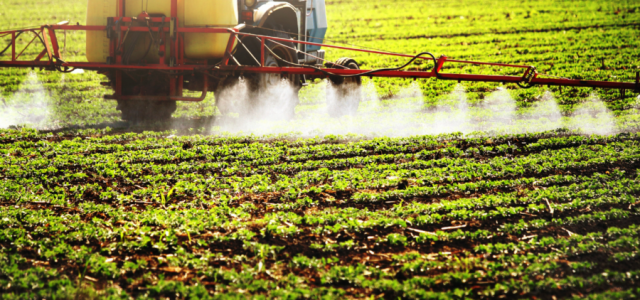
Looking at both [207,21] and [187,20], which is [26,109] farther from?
[207,21]

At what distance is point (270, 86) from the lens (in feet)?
30.7

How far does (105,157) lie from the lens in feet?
21.5

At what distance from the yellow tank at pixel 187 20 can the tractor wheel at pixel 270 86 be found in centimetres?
77

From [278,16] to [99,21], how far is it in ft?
11.4

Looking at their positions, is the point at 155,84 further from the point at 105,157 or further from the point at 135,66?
the point at 105,157

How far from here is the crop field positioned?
344cm

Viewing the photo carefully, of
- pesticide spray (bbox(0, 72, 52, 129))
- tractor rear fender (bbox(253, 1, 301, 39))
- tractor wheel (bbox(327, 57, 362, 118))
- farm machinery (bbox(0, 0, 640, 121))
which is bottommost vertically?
pesticide spray (bbox(0, 72, 52, 129))

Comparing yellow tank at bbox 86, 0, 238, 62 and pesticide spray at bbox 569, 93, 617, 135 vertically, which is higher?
yellow tank at bbox 86, 0, 238, 62

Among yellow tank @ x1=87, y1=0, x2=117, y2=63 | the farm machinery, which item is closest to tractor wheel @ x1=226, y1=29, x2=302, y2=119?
the farm machinery

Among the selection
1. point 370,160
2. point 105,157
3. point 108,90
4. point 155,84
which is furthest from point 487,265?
point 108,90

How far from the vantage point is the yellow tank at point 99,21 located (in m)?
8.79

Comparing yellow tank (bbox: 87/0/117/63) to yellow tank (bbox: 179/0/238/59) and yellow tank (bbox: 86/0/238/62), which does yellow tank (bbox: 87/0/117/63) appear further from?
yellow tank (bbox: 179/0/238/59)

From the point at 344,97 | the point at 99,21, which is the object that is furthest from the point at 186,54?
the point at 344,97

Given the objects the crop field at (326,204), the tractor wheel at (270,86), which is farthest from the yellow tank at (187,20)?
the crop field at (326,204)
